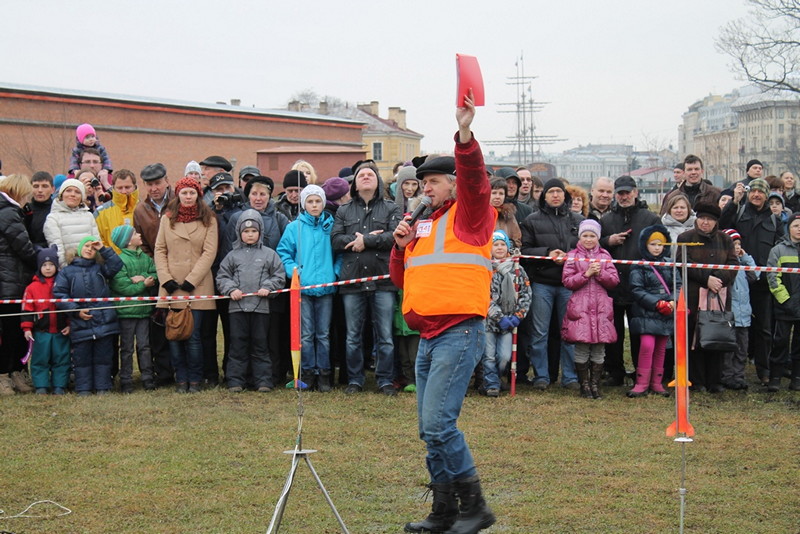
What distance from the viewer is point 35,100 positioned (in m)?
39.8

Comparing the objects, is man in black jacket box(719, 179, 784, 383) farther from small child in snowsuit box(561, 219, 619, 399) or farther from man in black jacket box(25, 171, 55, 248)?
man in black jacket box(25, 171, 55, 248)

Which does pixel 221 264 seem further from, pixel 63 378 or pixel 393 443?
pixel 393 443

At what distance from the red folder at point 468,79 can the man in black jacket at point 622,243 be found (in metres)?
6.04

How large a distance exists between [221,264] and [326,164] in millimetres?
31566

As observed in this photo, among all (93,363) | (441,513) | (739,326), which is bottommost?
(441,513)

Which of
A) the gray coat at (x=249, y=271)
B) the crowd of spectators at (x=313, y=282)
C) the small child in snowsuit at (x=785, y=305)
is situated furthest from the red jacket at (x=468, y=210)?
the small child in snowsuit at (x=785, y=305)

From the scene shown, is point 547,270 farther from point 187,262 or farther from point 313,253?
point 187,262

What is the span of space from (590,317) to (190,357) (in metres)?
4.43

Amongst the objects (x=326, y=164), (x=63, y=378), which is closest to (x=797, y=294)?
(x=63, y=378)

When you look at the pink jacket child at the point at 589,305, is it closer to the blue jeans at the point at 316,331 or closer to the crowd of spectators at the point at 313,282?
the crowd of spectators at the point at 313,282

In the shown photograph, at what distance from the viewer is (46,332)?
1052 cm

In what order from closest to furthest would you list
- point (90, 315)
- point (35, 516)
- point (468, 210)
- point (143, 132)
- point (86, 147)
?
1. point (468, 210)
2. point (35, 516)
3. point (90, 315)
4. point (86, 147)
5. point (143, 132)

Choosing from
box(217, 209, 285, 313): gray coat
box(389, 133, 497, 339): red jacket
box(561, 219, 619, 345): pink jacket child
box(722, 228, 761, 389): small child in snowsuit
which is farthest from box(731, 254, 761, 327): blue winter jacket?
box(389, 133, 497, 339): red jacket

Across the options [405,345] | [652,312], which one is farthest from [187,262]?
[652,312]
